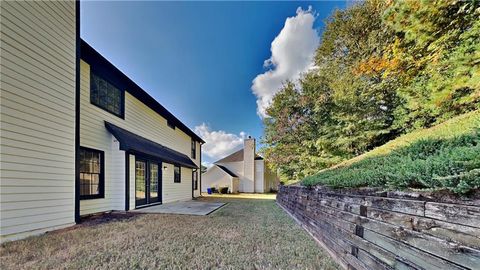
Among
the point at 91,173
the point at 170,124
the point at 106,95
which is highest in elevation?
the point at 106,95

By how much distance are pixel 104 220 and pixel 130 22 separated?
7.58 m

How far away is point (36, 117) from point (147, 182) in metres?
5.11

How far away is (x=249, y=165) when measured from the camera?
2545 cm

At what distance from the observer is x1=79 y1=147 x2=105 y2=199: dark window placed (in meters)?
6.20

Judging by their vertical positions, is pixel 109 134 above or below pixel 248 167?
above

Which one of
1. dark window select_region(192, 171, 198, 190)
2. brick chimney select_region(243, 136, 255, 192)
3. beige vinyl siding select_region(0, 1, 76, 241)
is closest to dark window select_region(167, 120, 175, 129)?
dark window select_region(192, 171, 198, 190)

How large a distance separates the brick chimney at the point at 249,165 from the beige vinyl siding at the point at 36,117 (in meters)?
21.0

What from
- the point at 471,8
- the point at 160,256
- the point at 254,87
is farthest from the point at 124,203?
the point at 254,87

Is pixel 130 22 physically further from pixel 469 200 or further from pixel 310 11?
pixel 469 200

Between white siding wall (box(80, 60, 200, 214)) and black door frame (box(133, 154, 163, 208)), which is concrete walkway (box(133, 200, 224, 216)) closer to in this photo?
black door frame (box(133, 154, 163, 208))

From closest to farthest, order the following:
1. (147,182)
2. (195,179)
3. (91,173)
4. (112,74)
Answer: (91,173) → (112,74) → (147,182) → (195,179)

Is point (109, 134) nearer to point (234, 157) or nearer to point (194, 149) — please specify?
point (194, 149)

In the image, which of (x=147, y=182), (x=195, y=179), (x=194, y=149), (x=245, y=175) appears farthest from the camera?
(x=245, y=175)

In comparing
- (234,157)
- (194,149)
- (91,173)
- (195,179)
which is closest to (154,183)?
(91,173)
